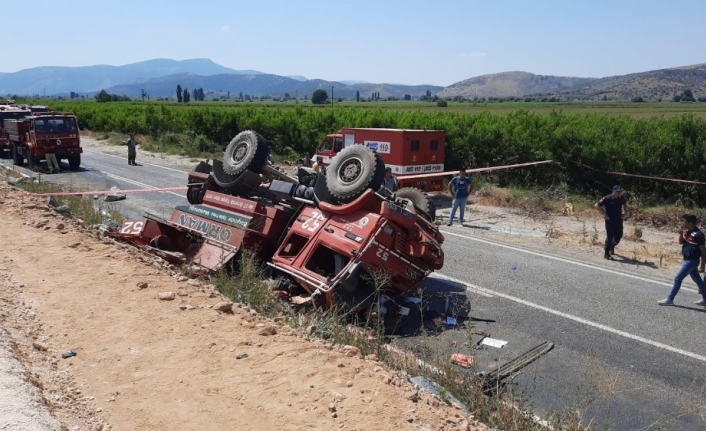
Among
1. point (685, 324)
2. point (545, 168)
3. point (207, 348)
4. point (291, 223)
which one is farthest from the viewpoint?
point (545, 168)

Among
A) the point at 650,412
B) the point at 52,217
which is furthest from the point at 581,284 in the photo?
the point at 52,217

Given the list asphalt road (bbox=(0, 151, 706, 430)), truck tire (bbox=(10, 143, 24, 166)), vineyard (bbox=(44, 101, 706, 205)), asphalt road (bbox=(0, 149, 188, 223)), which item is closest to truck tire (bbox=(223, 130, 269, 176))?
asphalt road (bbox=(0, 151, 706, 430))

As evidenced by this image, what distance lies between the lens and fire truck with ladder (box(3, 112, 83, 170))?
964 inches

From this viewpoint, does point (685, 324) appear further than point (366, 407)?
Yes

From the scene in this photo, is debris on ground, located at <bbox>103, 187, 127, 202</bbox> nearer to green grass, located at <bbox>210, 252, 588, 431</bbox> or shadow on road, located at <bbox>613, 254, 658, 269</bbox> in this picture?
green grass, located at <bbox>210, 252, 588, 431</bbox>

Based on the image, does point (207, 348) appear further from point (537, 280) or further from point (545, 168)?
point (545, 168)

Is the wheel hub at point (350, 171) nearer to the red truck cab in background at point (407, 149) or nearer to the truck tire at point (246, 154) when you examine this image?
the truck tire at point (246, 154)

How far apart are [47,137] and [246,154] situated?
59.6ft

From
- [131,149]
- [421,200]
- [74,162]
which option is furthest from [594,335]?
[131,149]

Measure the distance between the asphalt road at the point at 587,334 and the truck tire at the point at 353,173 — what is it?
7.35ft

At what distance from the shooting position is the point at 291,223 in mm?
9234

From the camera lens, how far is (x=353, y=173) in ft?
29.7

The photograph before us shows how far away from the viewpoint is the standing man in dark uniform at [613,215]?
40.9ft

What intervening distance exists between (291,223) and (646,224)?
11.8 m
